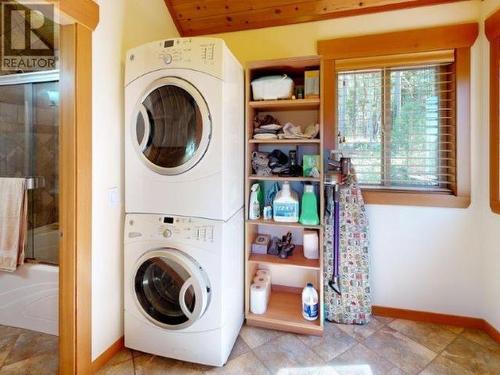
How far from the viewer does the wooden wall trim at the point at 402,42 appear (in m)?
1.88

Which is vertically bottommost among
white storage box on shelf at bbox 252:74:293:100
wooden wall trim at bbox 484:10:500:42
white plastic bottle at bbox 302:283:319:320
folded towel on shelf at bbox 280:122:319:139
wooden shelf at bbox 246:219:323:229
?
white plastic bottle at bbox 302:283:319:320

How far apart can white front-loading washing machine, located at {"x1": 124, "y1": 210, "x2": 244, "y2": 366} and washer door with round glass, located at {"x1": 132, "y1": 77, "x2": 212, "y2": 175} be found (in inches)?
13.2

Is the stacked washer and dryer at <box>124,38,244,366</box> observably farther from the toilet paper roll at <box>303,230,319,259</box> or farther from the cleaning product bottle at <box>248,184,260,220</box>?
the toilet paper roll at <box>303,230,319,259</box>

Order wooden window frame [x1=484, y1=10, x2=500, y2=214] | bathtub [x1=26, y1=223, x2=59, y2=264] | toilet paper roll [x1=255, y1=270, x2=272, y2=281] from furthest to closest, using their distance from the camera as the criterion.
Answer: toilet paper roll [x1=255, y1=270, x2=272, y2=281] → bathtub [x1=26, y1=223, x2=59, y2=264] → wooden window frame [x1=484, y1=10, x2=500, y2=214]

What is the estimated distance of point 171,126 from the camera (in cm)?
160

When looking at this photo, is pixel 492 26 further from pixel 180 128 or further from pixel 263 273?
pixel 263 273

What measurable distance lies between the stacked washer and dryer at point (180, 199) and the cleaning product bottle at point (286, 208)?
376 millimetres

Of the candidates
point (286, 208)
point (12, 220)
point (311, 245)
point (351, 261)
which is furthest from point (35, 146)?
point (351, 261)

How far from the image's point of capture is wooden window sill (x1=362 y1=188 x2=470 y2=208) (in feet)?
6.35

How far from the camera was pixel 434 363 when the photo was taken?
163cm

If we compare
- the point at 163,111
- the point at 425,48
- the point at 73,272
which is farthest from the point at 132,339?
the point at 425,48

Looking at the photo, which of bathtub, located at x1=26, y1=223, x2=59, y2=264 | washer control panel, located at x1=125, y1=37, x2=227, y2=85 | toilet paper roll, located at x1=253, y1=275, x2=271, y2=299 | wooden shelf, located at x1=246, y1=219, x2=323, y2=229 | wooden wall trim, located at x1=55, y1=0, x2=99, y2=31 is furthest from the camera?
toilet paper roll, located at x1=253, y1=275, x2=271, y2=299

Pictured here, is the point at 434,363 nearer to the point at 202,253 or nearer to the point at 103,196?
the point at 202,253

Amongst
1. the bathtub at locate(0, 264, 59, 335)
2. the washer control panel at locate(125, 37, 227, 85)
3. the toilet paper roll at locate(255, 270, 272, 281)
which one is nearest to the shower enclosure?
the bathtub at locate(0, 264, 59, 335)
